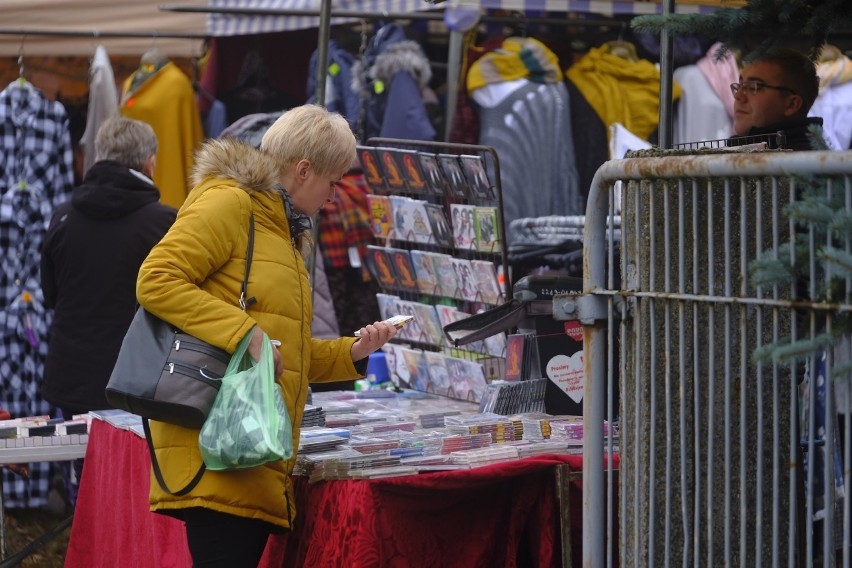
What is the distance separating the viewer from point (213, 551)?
119 inches

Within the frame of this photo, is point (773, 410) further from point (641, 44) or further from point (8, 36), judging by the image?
point (8, 36)

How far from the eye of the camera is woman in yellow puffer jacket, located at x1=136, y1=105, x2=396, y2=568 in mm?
2943

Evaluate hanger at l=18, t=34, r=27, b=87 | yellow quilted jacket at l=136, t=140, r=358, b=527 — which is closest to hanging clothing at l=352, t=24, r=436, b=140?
hanger at l=18, t=34, r=27, b=87

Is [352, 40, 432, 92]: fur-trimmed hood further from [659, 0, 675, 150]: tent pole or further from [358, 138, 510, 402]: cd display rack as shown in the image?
[659, 0, 675, 150]: tent pole

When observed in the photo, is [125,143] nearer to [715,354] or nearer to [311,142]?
[311,142]

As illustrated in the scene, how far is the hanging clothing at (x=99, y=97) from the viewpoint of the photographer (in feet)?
21.6

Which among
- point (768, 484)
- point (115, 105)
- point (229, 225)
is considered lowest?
point (768, 484)

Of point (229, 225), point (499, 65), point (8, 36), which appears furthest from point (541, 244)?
point (8, 36)

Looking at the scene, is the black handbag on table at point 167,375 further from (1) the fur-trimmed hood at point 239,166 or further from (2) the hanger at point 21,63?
(2) the hanger at point 21,63

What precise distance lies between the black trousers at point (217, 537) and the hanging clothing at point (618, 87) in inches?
163

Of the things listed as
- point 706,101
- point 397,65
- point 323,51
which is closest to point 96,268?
point 323,51

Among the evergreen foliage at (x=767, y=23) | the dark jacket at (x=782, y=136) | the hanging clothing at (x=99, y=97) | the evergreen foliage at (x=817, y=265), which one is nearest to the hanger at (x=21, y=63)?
the hanging clothing at (x=99, y=97)

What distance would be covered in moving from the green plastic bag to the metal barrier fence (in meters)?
0.72

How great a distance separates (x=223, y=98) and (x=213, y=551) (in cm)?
440
